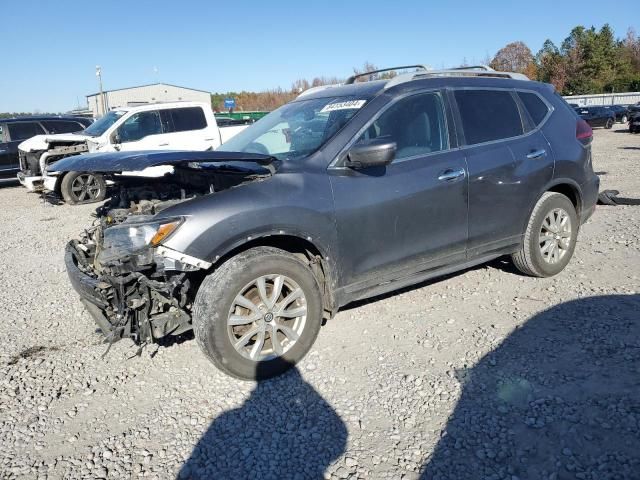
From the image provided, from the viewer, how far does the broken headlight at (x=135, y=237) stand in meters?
3.05

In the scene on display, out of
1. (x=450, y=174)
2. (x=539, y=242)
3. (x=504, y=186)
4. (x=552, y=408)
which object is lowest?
(x=552, y=408)

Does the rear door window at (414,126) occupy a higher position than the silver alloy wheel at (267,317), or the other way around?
the rear door window at (414,126)

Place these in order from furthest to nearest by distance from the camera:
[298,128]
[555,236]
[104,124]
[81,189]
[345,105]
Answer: [104,124], [81,189], [555,236], [298,128], [345,105]

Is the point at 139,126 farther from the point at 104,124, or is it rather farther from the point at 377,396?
the point at 377,396

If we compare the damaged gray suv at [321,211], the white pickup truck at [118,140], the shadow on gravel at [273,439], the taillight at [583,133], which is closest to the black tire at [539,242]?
the damaged gray suv at [321,211]

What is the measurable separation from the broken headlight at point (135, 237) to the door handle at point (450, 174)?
2.03m

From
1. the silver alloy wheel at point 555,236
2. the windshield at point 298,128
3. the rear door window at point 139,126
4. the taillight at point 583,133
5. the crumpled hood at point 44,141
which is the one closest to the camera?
the windshield at point 298,128

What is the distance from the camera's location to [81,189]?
10.9 metres

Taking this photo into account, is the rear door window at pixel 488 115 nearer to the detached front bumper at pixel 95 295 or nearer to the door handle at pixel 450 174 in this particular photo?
the door handle at pixel 450 174

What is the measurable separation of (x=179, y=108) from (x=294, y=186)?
9.19 metres

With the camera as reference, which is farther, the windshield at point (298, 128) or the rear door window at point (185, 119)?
the rear door window at point (185, 119)

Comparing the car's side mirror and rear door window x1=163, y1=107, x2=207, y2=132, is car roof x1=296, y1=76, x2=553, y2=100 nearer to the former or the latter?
the car's side mirror

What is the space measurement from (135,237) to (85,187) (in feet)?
28.9

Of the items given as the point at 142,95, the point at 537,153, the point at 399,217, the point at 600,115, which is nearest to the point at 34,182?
the point at 399,217
